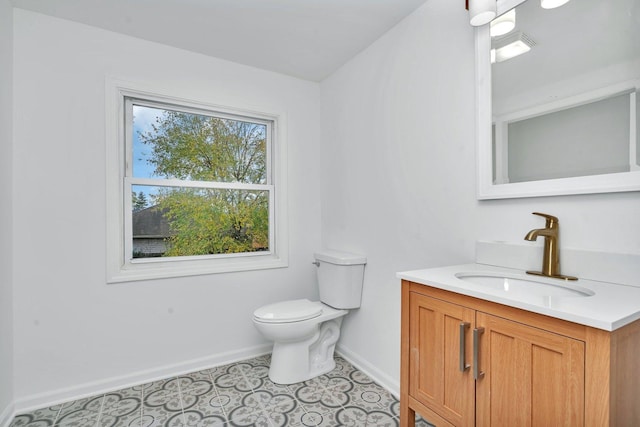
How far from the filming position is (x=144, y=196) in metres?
2.22

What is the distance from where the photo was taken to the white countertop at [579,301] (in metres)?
0.76

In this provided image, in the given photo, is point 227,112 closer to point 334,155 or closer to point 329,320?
point 334,155

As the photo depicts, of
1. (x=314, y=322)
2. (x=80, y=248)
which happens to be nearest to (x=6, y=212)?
(x=80, y=248)

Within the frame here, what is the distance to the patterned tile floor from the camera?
1.67 m

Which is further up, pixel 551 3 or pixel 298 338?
pixel 551 3

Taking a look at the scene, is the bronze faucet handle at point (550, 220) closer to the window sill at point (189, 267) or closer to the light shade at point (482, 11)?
the light shade at point (482, 11)

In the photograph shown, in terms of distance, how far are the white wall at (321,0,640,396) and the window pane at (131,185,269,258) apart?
618mm

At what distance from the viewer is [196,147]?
240 centimetres

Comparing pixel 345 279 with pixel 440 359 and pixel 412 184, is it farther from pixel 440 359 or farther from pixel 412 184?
pixel 440 359

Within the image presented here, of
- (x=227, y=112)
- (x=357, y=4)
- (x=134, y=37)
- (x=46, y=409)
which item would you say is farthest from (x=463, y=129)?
(x=46, y=409)

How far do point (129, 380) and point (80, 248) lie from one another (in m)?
0.87

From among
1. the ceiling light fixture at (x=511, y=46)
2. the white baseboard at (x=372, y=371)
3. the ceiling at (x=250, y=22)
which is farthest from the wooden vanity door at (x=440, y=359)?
the ceiling at (x=250, y=22)

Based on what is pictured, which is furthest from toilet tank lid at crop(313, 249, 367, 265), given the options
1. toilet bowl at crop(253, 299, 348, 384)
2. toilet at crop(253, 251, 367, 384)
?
toilet bowl at crop(253, 299, 348, 384)

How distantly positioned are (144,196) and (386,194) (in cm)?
162
